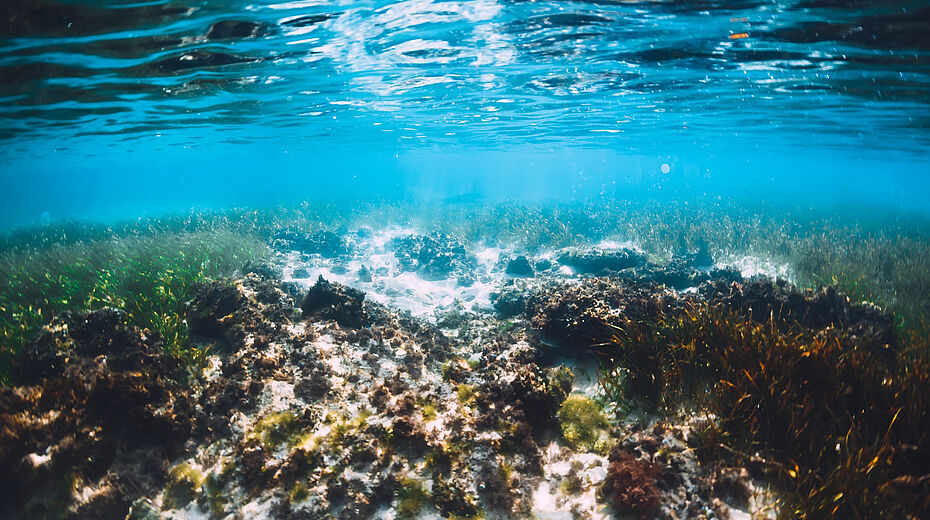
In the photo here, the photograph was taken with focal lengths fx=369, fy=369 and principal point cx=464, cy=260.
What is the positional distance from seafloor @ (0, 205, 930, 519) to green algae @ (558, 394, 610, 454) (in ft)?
0.07

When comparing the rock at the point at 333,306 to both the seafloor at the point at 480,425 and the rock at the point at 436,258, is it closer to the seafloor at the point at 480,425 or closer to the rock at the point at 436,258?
the seafloor at the point at 480,425

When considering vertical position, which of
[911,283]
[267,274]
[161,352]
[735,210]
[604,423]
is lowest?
[735,210]

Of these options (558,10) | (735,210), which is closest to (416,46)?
(558,10)

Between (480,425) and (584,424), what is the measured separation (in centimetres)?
140

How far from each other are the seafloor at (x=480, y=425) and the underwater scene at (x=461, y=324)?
4 cm

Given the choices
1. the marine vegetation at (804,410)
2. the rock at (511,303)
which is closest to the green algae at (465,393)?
the marine vegetation at (804,410)

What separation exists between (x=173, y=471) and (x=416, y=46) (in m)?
11.7

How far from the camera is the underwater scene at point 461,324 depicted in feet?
13.0

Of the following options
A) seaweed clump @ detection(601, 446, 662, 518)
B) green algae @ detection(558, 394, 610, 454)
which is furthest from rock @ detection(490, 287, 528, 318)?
seaweed clump @ detection(601, 446, 662, 518)

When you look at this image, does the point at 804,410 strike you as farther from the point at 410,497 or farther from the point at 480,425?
the point at 410,497

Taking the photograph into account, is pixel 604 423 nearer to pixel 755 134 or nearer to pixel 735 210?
pixel 755 134

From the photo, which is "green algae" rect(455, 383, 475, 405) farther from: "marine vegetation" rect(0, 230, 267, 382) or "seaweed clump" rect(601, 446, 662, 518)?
"marine vegetation" rect(0, 230, 267, 382)

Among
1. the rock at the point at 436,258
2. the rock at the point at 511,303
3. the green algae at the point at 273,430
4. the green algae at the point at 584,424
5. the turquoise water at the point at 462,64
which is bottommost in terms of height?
the rock at the point at 436,258

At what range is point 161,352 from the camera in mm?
5902
